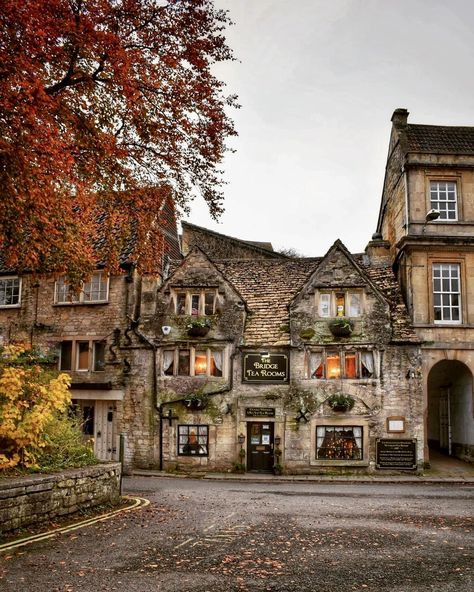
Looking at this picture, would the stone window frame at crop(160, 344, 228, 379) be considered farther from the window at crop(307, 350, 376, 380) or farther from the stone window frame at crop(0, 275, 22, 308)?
the stone window frame at crop(0, 275, 22, 308)

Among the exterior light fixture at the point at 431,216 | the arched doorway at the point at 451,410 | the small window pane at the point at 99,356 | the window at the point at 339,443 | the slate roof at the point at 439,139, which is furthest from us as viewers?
the slate roof at the point at 439,139

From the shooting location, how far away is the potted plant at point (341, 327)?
2692 cm

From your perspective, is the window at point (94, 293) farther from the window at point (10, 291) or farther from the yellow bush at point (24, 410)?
the yellow bush at point (24, 410)

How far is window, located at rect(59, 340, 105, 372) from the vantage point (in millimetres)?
29266

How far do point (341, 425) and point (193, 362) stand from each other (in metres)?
7.10

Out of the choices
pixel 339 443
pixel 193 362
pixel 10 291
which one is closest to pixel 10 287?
pixel 10 291

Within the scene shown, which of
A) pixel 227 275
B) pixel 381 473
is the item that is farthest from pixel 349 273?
pixel 381 473

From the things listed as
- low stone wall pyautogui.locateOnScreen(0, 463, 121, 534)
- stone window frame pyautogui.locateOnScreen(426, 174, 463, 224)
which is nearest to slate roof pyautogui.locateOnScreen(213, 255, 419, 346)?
stone window frame pyautogui.locateOnScreen(426, 174, 463, 224)

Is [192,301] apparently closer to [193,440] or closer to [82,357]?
[82,357]

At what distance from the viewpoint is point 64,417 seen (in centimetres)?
1487

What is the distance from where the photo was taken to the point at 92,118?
14.0m

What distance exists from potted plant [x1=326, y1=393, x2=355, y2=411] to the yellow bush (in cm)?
1485

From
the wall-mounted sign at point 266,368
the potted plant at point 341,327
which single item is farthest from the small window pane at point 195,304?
the potted plant at point 341,327

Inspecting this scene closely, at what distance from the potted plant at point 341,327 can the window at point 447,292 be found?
4156 mm
